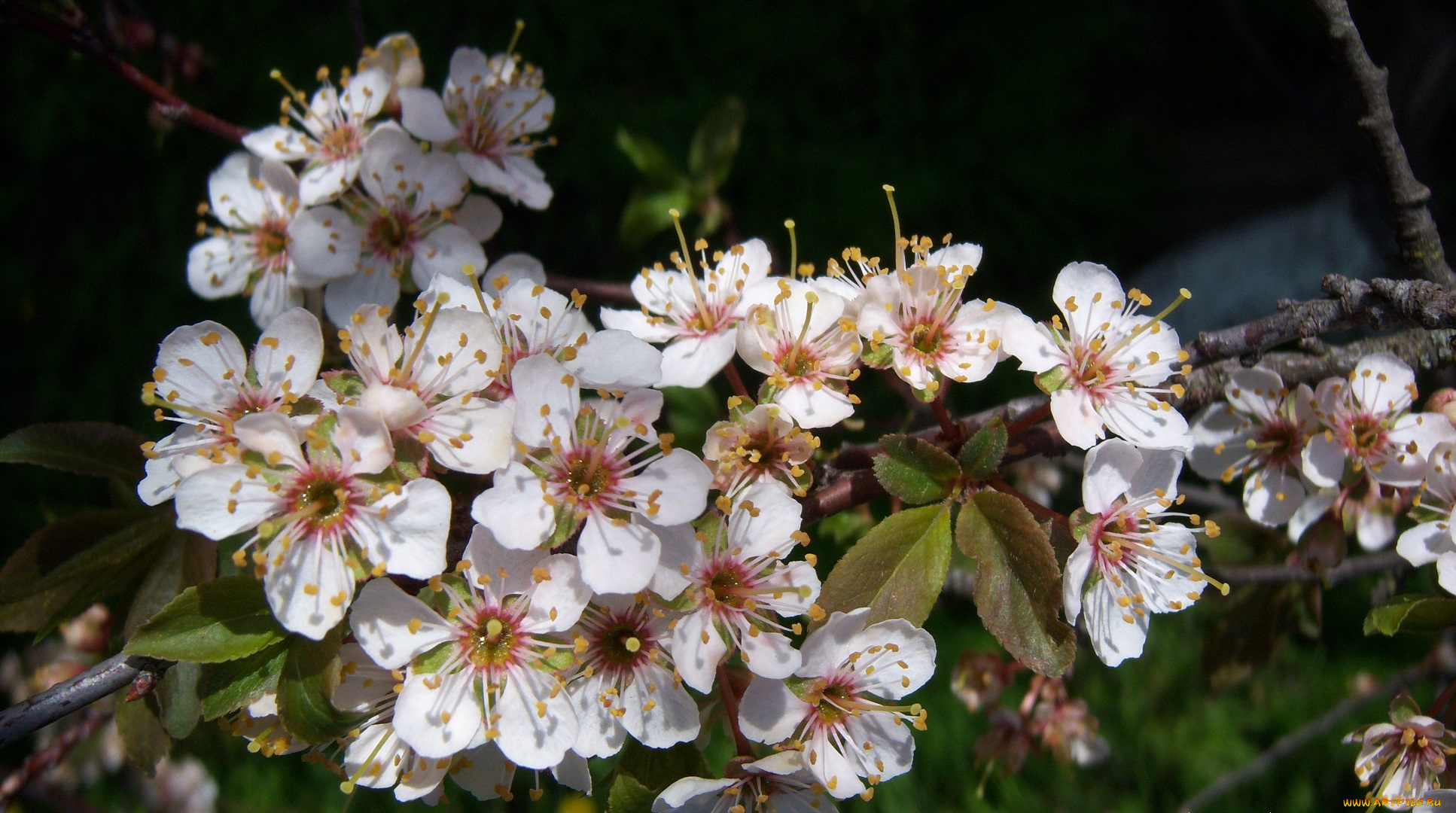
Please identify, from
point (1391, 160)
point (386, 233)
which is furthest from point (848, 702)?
point (1391, 160)

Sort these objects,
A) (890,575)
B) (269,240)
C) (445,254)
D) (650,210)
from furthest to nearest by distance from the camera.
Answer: (650,210)
(269,240)
(445,254)
(890,575)

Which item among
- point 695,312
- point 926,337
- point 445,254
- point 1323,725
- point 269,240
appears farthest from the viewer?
point 1323,725

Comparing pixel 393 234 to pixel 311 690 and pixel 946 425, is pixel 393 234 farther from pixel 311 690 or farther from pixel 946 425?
pixel 946 425

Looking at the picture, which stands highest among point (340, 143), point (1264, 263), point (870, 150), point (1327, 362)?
point (340, 143)

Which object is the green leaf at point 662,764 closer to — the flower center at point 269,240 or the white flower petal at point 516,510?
the white flower petal at point 516,510

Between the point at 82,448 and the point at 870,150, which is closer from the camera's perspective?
the point at 82,448
